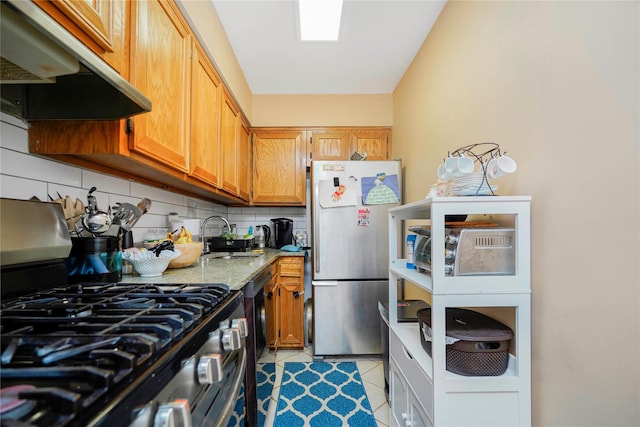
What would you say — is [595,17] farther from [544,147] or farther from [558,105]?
[544,147]

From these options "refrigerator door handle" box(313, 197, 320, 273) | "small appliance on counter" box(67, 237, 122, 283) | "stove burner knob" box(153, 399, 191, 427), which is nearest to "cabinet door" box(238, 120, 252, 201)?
"refrigerator door handle" box(313, 197, 320, 273)

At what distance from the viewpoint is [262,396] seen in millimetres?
1662

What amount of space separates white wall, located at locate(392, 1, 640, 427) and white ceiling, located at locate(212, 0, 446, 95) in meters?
0.75

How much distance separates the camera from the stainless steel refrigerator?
2248 mm

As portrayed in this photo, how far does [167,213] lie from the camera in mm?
1779

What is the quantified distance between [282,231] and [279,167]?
0.68 meters

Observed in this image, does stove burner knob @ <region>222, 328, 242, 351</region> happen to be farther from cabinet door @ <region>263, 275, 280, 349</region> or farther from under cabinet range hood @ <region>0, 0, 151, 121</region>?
cabinet door @ <region>263, 275, 280, 349</region>

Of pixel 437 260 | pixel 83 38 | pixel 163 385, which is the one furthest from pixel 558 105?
pixel 83 38

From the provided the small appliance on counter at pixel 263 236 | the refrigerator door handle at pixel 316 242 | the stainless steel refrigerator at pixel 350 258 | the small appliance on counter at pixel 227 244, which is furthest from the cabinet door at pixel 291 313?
Result: the small appliance on counter at pixel 263 236

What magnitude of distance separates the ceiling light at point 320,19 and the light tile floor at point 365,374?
2.22m

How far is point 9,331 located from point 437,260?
3.62ft

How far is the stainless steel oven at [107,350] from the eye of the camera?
333 millimetres

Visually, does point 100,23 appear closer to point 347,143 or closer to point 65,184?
point 65,184

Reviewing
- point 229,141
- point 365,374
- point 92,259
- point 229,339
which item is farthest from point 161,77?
point 365,374
